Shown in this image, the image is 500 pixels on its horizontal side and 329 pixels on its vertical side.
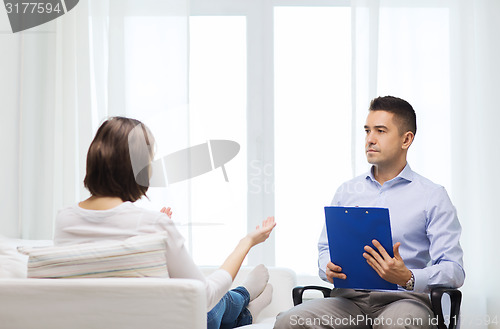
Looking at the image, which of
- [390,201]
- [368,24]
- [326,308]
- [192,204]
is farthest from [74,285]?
[368,24]

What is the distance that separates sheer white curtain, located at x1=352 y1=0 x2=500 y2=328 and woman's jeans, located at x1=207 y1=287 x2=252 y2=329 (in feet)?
4.63

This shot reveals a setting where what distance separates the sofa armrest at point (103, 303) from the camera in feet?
5.05

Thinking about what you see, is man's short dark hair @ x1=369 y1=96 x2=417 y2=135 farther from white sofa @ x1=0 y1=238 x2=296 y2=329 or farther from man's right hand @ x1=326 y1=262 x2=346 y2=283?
white sofa @ x1=0 y1=238 x2=296 y2=329

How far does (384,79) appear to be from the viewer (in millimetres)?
3596

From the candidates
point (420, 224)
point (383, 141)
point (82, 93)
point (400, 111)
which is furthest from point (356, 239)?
point (82, 93)

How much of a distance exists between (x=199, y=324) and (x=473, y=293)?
2.42 m

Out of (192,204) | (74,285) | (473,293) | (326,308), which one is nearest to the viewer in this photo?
(74,285)

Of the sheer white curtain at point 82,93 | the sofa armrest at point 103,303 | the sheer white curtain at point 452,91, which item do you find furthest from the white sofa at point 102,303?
the sheer white curtain at point 452,91

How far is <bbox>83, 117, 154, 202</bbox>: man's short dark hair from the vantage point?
67.6 inches

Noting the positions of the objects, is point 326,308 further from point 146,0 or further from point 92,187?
point 146,0

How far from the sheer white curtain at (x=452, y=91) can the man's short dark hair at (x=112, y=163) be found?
81.4 inches

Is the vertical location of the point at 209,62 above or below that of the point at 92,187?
above

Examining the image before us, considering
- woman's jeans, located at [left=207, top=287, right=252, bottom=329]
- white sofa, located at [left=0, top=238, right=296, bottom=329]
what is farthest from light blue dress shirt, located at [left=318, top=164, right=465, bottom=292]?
white sofa, located at [left=0, top=238, right=296, bottom=329]

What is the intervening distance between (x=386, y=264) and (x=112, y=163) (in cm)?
97
